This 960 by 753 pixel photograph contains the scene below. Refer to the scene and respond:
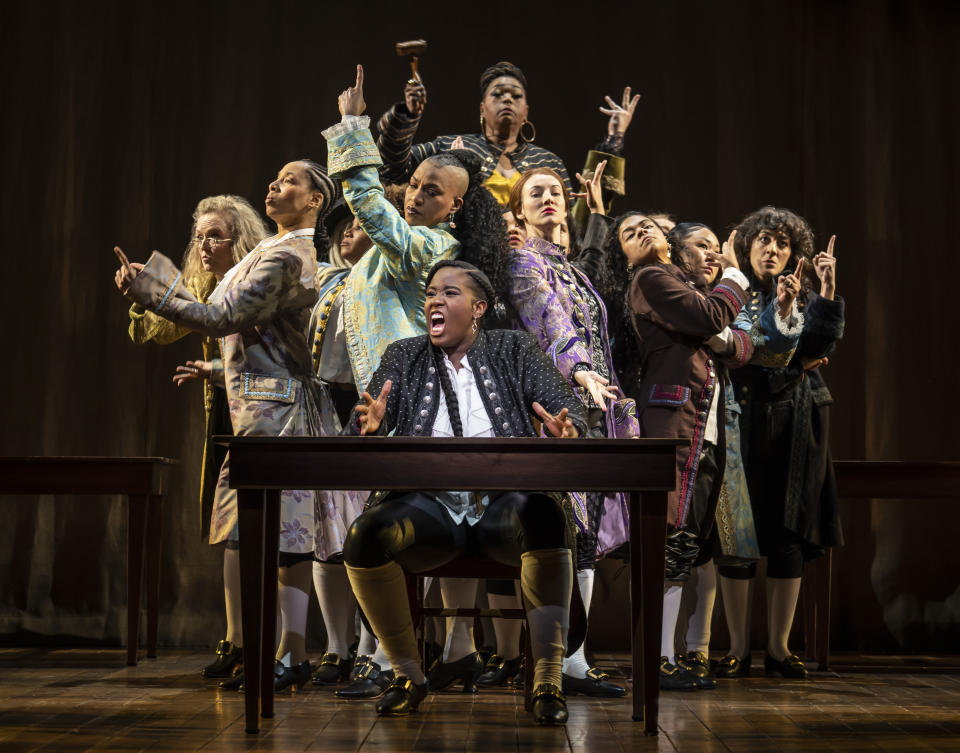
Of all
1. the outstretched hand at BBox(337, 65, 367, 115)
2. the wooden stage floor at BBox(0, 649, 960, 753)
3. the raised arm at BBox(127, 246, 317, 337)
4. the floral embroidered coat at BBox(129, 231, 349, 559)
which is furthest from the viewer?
the outstretched hand at BBox(337, 65, 367, 115)

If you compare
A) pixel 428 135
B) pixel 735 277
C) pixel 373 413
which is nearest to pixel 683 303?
pixel 735 277

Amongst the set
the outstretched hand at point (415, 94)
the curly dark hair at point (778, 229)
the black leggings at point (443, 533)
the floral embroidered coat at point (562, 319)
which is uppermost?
the outstretched hand at point (415, 94)

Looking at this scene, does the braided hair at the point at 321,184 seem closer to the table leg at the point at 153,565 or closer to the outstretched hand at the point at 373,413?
the outstretched hand at the point at 373,413

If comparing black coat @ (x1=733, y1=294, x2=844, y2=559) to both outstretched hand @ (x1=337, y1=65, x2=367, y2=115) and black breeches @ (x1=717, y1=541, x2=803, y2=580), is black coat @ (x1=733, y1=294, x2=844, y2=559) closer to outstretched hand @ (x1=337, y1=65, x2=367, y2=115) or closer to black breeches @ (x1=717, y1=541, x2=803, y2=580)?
black breeches @ (x1=717, y1=541, x2=803, y2=580)

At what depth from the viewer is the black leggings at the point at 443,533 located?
10.0 feet

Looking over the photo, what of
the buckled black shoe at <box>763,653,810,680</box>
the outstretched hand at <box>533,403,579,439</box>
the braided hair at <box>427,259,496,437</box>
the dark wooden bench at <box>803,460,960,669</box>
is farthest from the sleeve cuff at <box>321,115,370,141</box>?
A: the buckled black shoe at <box>763,653,810,680</box>

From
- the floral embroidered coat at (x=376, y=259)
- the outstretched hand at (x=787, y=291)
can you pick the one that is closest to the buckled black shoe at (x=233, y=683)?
the floral embroidered coat at (x=376, y=259)

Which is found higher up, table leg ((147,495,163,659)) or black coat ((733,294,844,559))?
black coat ((733,294,844,559))

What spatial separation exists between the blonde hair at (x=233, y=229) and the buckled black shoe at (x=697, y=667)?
229 cm

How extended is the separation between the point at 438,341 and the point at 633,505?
30.8 inches

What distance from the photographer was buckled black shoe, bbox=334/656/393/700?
3.60m

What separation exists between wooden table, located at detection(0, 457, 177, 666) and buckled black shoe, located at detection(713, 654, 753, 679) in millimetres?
2324

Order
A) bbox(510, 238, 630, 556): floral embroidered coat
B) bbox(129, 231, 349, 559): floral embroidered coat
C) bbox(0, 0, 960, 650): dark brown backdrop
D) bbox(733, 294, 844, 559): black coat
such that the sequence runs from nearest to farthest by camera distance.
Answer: bbox(129, 231, 349, 559): floral embroidered coat
bbox(510, 238, 630, 556): floral embroidered coat
bbox(733, 294, 844, 559): black coat
bbox(0, 0, 960, 650): dark brown backdrop

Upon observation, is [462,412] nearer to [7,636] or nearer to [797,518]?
[797,518]
